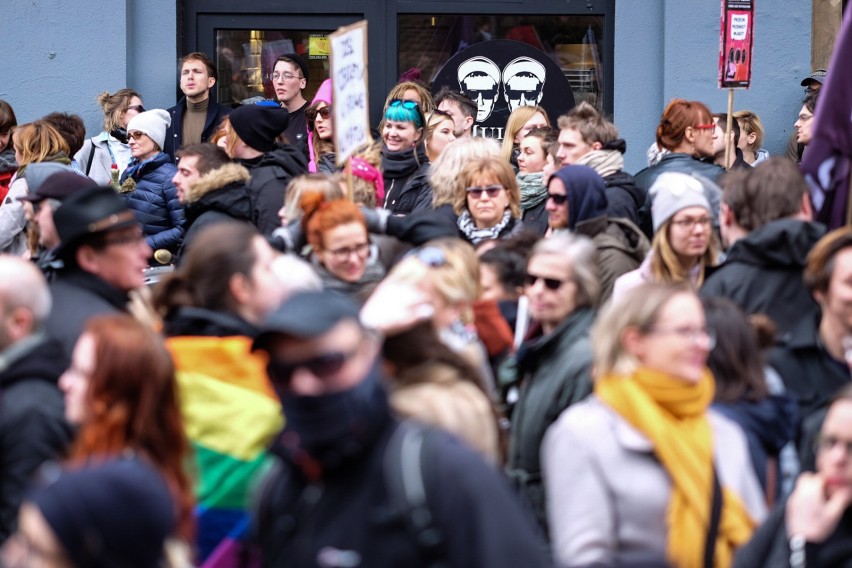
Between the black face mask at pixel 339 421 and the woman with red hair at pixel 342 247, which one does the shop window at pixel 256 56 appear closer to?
the woman with red hair at pixel 342 247

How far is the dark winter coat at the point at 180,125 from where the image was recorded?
11.0 meters

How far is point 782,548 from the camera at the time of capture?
4.00 metres

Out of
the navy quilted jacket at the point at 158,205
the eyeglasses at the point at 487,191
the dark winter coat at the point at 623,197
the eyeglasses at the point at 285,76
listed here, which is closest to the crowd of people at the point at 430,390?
the eyeglasses at the point at 487,191

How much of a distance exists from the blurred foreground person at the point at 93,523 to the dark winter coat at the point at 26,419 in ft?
2.72

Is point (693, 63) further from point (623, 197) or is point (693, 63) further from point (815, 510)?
point (815, 510)

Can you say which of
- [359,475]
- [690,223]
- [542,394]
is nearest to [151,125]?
[690,223]

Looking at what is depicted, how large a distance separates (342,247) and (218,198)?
1670mm

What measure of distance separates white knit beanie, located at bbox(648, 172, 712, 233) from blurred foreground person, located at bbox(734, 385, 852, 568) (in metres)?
2.86

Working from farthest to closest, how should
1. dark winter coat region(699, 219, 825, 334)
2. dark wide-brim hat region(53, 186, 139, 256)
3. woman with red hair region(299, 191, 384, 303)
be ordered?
woman with red hair region(299, 191, 384, 303) < dark winter coat region(699, 219, 825, 334) < dark wide-brim hat region(53, 186, 139, 256)

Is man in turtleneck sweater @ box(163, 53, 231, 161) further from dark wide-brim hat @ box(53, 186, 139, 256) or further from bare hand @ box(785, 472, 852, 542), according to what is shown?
bare hand @ box(785, 472, 852, 542)

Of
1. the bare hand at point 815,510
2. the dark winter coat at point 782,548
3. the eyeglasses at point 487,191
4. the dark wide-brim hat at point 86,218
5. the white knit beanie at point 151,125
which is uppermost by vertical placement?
the white knit beanie at point 151,125

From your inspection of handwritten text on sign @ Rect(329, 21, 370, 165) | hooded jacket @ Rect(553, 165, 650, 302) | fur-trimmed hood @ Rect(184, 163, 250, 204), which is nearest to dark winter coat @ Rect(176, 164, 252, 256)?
fur-trimmed hood @ Rect(184, 163, 250, 204)

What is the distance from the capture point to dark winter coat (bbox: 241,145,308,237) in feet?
27.0

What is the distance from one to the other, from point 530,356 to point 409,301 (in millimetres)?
1093
